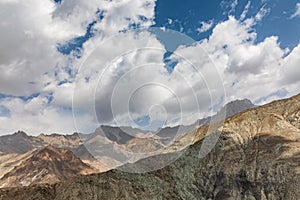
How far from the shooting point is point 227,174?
127375 millimetres

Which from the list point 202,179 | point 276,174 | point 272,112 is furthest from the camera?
point 272,112

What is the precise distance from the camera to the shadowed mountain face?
346 feet

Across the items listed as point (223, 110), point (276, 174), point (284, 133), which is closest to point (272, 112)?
point (284, 133)

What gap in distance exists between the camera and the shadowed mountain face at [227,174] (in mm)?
105375

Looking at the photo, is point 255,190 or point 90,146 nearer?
point 90,146

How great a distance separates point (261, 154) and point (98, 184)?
2430 inches

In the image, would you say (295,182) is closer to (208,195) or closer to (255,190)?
(255,190)

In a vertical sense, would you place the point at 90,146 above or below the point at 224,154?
below

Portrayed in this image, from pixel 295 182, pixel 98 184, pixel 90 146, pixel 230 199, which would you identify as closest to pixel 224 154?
pixel 230 199

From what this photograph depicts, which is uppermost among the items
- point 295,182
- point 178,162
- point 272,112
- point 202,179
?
point 272,112

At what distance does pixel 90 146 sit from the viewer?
30.7m

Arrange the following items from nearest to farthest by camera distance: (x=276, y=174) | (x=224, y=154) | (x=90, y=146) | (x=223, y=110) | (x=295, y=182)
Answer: (x=90, y=146)
(x=223, y=110)
(x=295, y=182)
(x=276, y=174)
(x=224, y=154)

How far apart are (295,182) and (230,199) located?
69.8 ft

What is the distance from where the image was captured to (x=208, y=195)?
400 ft
